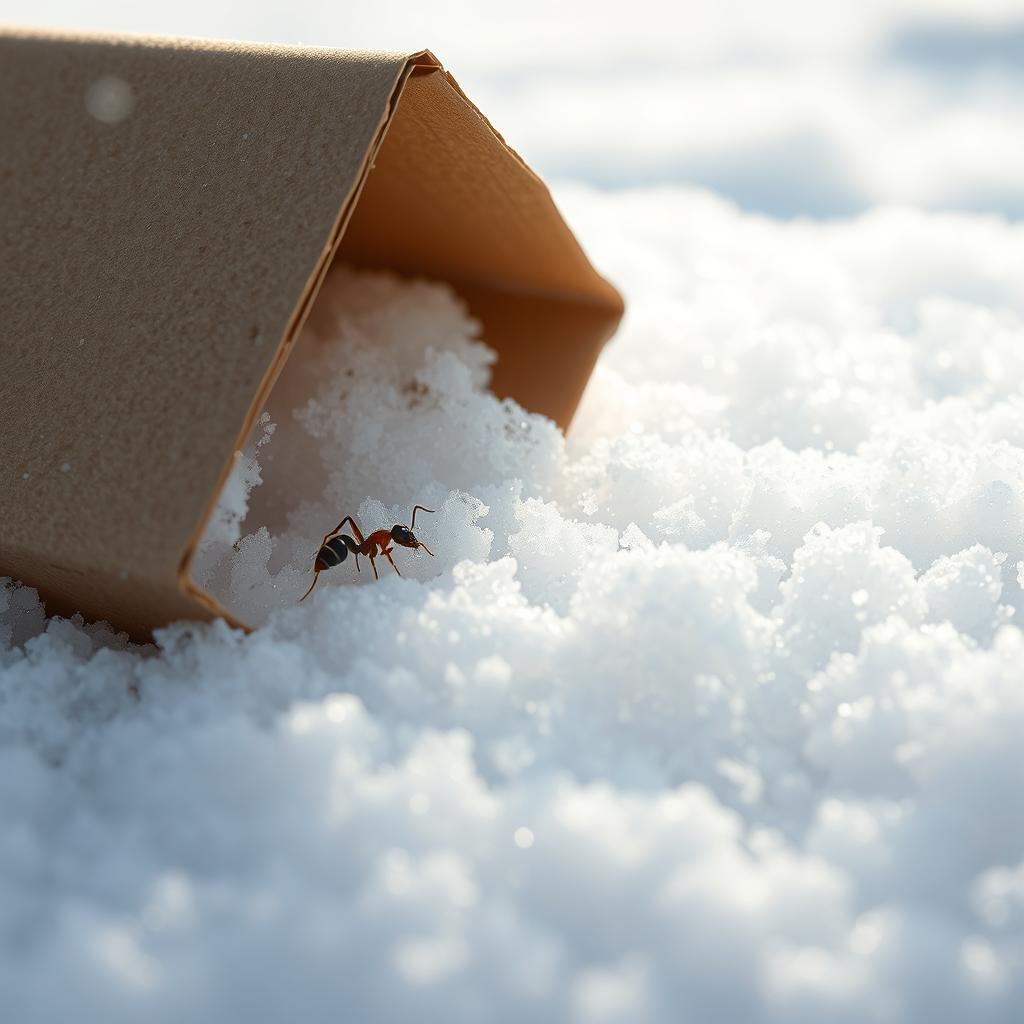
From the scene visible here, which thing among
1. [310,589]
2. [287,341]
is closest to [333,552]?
[310,589]

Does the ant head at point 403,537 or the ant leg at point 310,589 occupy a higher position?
the ant head at point 403,537

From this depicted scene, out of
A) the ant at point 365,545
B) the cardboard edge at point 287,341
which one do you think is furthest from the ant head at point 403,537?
the cardboard edge at point 287,341

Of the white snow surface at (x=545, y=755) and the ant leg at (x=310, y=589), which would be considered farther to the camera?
the ant leg at (x=310, y=589)

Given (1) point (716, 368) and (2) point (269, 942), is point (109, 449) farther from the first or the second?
(1) point (716, 368)

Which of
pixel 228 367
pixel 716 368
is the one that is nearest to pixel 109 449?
pixel 228 367

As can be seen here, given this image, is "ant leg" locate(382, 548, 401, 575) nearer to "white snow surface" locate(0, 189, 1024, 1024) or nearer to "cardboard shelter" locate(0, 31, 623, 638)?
"white snow surface" locate(0, 189, 1024, 1024)

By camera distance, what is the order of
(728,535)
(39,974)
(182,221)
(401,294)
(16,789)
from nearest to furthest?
1. (39,974)
2. (16,789)
3. (182,221)
4. (728,535)
5. (401,294)

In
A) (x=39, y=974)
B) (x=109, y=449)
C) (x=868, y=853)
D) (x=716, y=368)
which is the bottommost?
(x=39, y=974)

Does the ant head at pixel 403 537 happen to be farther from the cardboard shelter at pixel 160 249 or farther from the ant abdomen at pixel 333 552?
the cardboard shelter at pixel 160 249
